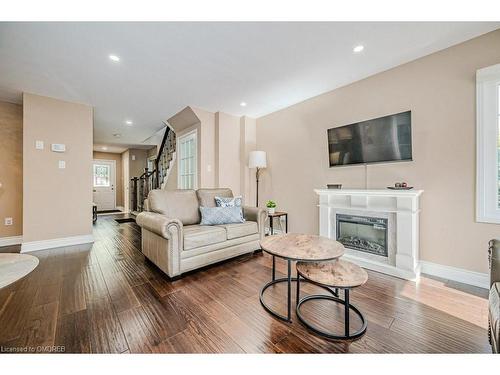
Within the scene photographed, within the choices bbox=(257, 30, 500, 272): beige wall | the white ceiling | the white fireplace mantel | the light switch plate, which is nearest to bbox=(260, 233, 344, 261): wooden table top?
the white fireplace mantel

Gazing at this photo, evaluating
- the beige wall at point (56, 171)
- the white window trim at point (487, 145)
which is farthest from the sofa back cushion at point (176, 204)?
the white window trim at point (487, 145)

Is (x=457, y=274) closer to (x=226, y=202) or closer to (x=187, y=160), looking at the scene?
(x=226, y=202)

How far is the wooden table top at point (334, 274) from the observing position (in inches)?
51.4

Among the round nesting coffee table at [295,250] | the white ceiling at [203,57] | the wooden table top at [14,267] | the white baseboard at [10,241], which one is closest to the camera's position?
the wooden table top at [14,267]

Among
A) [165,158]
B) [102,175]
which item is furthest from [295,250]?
[102,175]

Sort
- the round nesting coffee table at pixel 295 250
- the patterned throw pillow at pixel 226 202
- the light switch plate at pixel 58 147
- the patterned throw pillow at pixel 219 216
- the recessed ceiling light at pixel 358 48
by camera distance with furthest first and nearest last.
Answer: the light switch plate at pixel 58 147
the patterned throw pillow at pixel 226 202
the patterned throw pillow at pixel 219 216
the recessed ceiling light at pixel 358 48
the round nesting coffee table at pixel 295 250

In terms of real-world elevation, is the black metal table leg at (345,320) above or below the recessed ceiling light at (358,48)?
below

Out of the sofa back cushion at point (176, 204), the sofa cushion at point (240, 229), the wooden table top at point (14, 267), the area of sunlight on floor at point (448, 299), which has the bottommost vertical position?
the area of sunlight on floor at point (448, 299)

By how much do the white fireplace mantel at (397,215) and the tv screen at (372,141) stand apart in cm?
47

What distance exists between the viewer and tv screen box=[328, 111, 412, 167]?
93.4 inches

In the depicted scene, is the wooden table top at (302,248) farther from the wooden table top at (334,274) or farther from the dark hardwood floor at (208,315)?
the dark hardwood floor at (208,315)

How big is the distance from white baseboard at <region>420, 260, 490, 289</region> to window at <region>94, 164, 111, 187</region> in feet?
31.2
